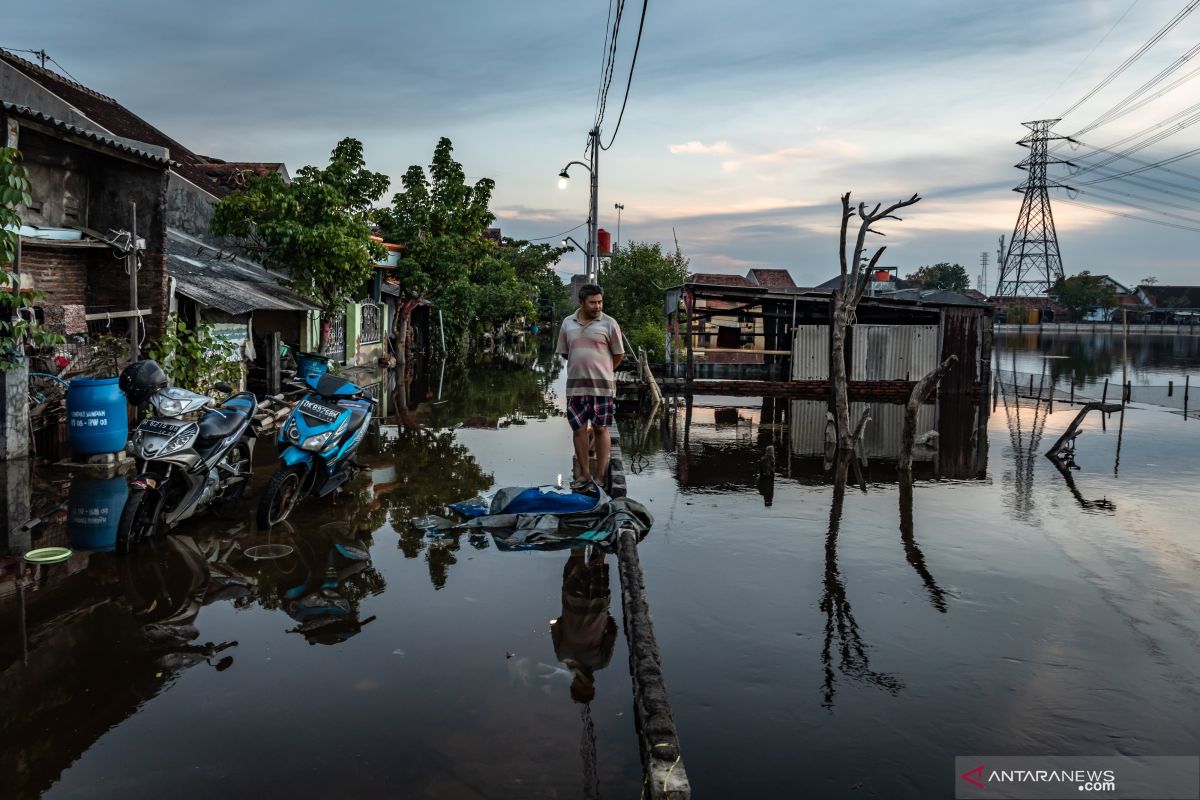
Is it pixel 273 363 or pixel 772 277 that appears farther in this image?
pixel 772 277

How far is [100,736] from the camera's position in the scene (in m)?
3.43

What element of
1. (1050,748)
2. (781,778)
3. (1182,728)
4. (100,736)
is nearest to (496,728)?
(781,778)

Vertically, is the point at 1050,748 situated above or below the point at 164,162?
below

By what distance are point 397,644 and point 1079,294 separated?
94469mm

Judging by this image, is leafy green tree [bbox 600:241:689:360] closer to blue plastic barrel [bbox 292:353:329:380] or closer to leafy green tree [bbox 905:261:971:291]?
blue plastic barrel [bbox 292:353:329:380]

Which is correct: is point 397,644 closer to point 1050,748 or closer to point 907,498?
point 1050,748

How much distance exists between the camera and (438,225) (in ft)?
78.1

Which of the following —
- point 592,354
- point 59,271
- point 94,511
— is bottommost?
point 94,511

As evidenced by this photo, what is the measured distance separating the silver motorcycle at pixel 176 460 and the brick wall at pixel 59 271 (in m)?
6.17

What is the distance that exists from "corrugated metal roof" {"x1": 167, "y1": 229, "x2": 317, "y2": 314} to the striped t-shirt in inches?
311

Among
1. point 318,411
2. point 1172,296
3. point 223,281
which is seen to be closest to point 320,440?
point 318,411

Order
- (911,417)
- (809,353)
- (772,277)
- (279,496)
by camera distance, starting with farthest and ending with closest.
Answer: (772,277)
(809,353)
(911,417)
(279,496)

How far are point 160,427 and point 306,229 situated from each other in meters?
11.3

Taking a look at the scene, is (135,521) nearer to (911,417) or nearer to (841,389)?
(911,417)
